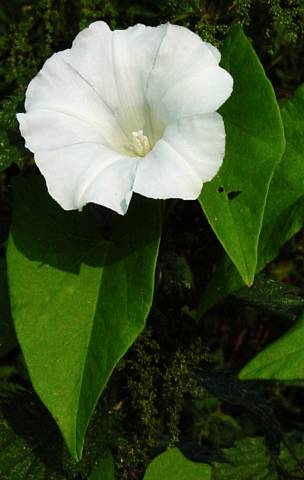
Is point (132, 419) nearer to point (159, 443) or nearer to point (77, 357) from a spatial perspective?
point (159, 443)

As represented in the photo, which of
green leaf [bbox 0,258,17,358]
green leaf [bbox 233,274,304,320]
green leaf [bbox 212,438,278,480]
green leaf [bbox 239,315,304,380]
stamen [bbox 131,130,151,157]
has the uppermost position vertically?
stamen [bbox 131,130,151,157]

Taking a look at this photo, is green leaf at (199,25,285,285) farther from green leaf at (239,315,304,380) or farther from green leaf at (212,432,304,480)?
green leaf at (212,432,304,480)

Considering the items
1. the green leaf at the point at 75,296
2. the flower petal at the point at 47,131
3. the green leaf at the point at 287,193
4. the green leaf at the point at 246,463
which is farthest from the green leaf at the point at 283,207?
the green leaf at the point at 246,463

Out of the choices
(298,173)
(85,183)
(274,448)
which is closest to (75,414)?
(85,183)

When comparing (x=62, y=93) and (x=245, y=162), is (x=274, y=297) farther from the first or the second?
(x=62, y=93)

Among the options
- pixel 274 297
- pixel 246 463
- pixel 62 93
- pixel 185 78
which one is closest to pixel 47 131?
pixel 62 93

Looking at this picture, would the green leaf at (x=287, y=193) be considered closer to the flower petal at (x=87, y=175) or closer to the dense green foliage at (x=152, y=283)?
the dense green foliage at (x=152, y=283)

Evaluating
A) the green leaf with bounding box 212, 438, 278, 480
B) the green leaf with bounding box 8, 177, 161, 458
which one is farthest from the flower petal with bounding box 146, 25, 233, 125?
the green leaf with bounding box 212, 438, 278, 480
